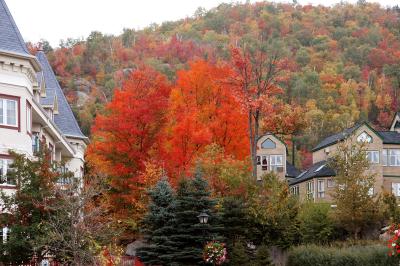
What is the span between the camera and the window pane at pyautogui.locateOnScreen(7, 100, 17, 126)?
3334 centimetres

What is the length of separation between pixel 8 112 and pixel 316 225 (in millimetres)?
21953

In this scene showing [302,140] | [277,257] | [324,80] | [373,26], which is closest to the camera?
[277,257]

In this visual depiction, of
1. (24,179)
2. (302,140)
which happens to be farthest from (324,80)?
(24,179)

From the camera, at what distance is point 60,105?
4925 centimetres

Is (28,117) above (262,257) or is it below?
above

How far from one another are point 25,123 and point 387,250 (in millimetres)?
19000

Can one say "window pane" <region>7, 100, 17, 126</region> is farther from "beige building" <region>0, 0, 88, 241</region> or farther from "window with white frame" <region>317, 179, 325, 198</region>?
"window with white frame" <region>317, 179, 325, 198</region>

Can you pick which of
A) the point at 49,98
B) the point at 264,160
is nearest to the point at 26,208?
the point at 49,98

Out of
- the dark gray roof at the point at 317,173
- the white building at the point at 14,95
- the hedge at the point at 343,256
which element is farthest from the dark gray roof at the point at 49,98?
the dark gray roof at the point at 317,173

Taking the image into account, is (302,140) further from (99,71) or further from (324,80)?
(99,71)

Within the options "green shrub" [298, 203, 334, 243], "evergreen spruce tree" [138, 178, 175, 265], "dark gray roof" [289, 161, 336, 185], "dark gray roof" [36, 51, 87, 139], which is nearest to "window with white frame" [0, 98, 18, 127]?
"evergreen spruce tree" [138, 178, 175, 265]

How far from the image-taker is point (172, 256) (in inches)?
1575

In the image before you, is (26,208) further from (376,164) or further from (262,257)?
(376,164)

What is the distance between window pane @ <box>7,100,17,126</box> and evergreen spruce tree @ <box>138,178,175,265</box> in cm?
1136
